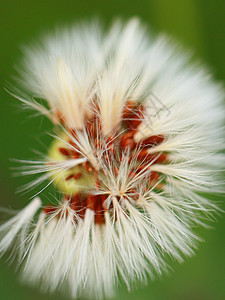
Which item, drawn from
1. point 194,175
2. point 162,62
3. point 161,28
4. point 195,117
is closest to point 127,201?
point 194,175

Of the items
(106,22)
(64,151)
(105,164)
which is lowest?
(105,164)

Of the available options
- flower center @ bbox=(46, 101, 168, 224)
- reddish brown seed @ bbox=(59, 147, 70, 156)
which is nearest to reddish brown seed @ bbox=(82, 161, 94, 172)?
flower center @ bbox=(46, 101, 168, 224)

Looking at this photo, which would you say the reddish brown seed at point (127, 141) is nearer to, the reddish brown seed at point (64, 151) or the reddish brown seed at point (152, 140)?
the reddish brown seed at point (152, 140)

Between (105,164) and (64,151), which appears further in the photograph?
(64,151)

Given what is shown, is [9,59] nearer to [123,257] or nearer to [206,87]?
[206,87]

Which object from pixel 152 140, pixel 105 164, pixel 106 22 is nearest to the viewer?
pixel 105 164

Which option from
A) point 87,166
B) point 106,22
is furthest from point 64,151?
point 106,22

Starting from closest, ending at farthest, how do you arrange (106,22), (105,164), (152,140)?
(105,164) < (152,140) < (106,22)

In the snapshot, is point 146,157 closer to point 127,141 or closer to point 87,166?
point 127,141
